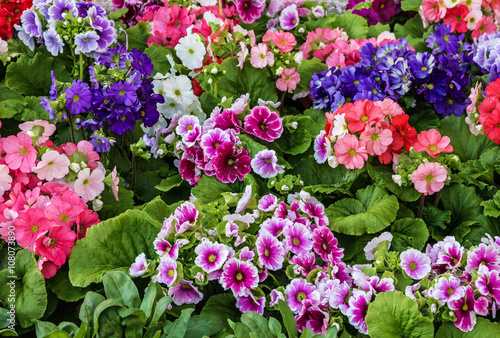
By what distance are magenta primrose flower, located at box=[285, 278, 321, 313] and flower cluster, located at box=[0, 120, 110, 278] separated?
718 millimetres

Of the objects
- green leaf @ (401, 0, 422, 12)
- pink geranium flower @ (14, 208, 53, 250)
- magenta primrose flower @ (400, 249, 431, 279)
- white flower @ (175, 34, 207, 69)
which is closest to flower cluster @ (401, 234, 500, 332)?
magenta primrose flower @ (400, 249, 431, 279)

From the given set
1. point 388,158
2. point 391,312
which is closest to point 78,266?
point 391,312

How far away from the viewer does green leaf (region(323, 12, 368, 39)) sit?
3.07 m

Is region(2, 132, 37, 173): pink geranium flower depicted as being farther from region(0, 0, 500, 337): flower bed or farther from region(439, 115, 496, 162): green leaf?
region(439, 115, 496, 162): green leaf

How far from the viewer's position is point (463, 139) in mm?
2332

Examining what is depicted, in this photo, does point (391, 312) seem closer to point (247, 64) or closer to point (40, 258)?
point (40, 258)

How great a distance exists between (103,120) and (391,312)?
138 cm

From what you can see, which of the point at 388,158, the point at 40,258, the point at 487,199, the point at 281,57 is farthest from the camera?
the point at 281,57

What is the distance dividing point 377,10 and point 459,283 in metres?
2.33

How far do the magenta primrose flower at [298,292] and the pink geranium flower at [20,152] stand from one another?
38.4 inches

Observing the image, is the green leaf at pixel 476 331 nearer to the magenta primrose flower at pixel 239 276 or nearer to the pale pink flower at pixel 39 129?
the magenta primrose flower at pixel 239 276

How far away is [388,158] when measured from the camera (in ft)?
6.52

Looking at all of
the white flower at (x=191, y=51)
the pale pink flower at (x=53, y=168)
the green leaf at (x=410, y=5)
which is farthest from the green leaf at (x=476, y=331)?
the green leaf at (x=410, y=5)

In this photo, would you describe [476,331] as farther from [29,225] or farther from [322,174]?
[29,225]
